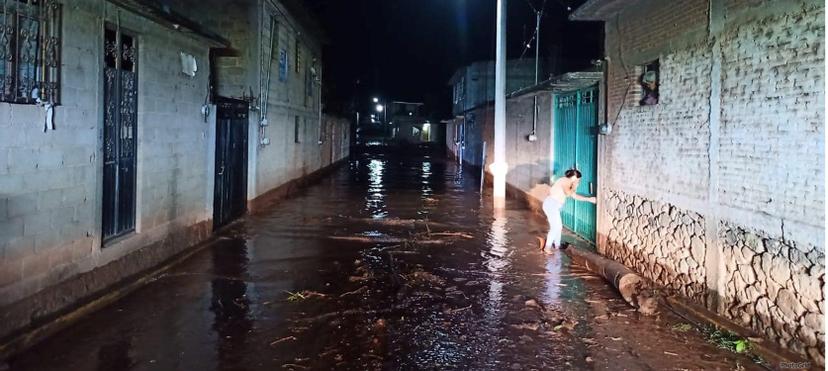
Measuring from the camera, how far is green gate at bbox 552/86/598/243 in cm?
1174

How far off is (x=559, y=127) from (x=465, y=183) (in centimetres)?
1175

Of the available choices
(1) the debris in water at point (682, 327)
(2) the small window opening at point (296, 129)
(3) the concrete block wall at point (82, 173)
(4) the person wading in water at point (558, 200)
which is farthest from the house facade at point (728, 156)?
(2) the small window opening at point (296, 129)

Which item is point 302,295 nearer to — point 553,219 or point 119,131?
point 119,131

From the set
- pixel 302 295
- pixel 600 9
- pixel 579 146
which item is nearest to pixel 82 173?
pixel 302 295

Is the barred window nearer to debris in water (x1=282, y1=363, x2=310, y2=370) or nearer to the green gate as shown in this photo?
debris in water (x1=282, y1=363, x2=310, y2=370)

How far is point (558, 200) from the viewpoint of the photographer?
11.1 m

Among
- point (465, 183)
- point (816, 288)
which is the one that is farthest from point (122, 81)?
point (465, 183)

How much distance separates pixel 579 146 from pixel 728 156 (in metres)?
5.87

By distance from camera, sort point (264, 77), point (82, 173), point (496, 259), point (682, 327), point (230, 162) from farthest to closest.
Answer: point (264, 77), point (230, 162), point (496, 259), point (82, 173), point (682, 327)

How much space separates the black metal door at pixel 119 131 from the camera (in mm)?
8133

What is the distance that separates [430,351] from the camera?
6.07 meters

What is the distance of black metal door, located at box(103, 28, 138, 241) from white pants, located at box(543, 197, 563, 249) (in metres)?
6.54

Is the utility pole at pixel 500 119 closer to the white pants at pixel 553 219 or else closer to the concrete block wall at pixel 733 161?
the white pants at pixel 553 219

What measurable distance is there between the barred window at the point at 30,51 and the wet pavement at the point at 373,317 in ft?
7.83
